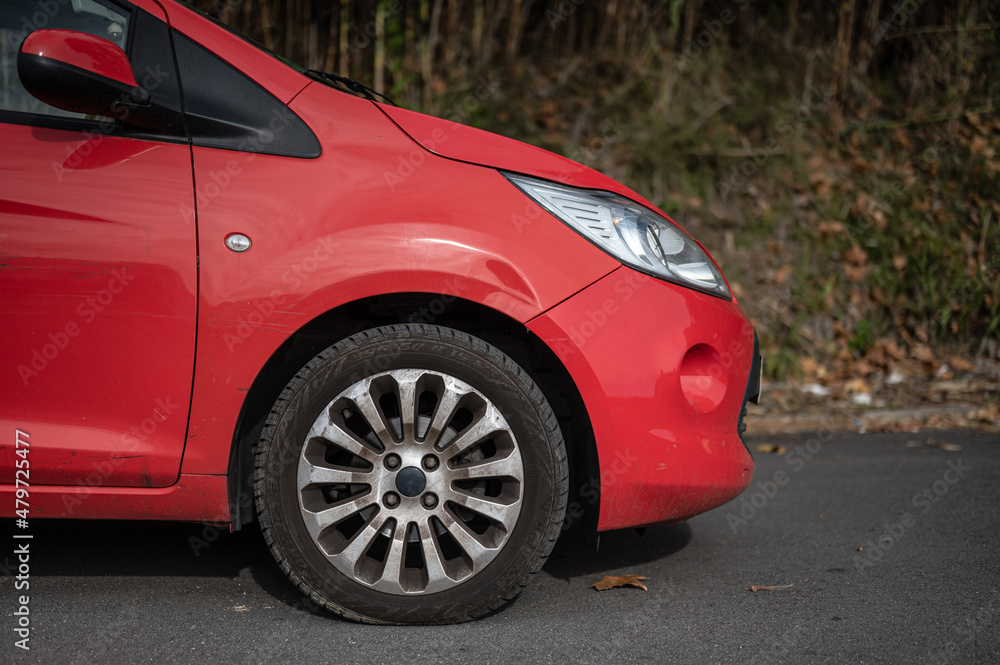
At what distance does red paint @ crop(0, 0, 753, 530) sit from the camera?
6.75ft

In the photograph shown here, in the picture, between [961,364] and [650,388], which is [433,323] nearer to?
[650,388]

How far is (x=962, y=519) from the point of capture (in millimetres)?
3162

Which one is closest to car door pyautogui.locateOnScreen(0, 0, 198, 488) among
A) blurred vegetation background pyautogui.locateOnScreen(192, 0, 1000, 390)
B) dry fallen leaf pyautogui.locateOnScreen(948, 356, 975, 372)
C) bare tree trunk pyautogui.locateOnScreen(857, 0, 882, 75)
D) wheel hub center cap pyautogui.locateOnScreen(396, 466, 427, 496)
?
wheel hub center cap pyautogui.locateOnScreen(396, 466, 427, 496)

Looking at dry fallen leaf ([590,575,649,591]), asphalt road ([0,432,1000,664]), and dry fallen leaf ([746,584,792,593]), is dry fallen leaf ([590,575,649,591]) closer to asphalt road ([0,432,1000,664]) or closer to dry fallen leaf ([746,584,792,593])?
asphalt road ([0,432,1000,664])

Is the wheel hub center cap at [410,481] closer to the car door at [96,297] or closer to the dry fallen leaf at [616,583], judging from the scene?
the car door at [96,297]

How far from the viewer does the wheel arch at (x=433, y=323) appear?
220 cm

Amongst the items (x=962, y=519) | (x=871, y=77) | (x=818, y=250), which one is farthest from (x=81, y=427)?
(x=871, y=77)

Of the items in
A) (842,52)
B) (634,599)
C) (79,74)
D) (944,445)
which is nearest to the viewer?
(79,74)

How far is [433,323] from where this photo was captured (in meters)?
2.31

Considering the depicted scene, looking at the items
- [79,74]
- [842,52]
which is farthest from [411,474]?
[842,52]

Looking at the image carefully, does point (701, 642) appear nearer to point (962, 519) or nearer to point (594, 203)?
point (594, 203)

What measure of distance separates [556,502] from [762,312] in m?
4.67

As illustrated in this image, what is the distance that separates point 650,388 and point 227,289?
114 centimetres

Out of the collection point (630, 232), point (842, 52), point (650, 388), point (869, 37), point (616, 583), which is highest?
point (869, 37)
